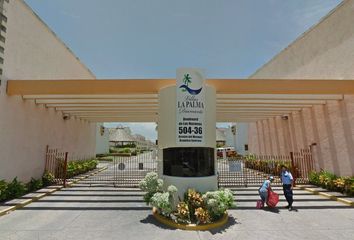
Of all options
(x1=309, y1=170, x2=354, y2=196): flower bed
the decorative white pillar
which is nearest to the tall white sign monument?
the decorative white pillar

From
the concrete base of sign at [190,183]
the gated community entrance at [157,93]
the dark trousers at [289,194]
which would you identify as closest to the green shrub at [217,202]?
the concrete base of sign at [190,183]

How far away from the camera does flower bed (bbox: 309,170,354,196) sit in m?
11.5

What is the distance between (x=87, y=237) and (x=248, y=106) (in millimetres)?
12110

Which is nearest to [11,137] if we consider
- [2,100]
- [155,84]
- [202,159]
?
[2,100]

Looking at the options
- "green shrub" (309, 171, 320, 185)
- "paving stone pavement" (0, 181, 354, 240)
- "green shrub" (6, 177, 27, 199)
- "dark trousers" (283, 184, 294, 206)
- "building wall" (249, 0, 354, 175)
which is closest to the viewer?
"paving stone pavement" (0, 181, 354, 240)

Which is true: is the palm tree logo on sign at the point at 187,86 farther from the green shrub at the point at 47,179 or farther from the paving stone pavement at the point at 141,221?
the green shrub at the point at 47,179

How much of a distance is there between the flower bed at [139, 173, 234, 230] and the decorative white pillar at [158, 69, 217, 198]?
678 millimetres

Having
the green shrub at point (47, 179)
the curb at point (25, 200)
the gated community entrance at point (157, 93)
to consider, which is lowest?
the curb at point (25, 200)

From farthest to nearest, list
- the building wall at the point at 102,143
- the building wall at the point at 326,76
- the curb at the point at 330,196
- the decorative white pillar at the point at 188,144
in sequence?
the building wall at the point at 102,143 < the building wall at the point at 326,76 < the curb at the point at 330,196 < the decorative white pillar at the point at 188,144

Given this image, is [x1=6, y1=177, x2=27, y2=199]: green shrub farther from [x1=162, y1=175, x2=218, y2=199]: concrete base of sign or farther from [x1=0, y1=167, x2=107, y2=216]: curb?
[x1=162, y1=175, x2=218, y2=199]: concrete base of sign

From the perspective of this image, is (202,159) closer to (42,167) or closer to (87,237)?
(87,237)

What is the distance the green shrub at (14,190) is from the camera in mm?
10656

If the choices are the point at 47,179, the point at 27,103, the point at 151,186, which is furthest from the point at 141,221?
the point at 27,103

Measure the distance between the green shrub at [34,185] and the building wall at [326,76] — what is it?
16002 millimetres
